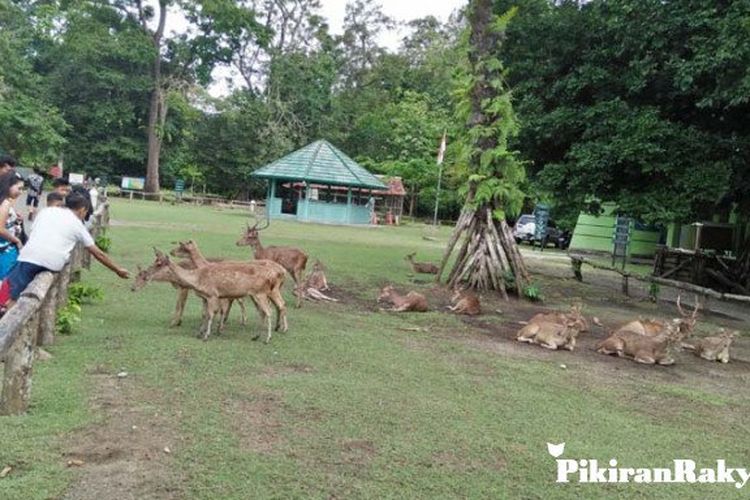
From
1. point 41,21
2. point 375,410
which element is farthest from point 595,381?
point 41,21

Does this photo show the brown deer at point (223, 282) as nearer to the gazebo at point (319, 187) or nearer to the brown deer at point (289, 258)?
the brown deer at point (289, 258)

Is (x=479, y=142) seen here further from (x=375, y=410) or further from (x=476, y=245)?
(x=375, y=410)

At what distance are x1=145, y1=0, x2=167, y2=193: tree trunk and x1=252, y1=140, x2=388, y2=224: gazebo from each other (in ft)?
44.6

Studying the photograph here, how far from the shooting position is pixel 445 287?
1373 cm

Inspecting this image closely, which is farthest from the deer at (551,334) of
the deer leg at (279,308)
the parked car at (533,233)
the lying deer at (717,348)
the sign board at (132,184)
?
the sign board at (132,184)

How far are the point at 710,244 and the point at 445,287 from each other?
14.0 meters

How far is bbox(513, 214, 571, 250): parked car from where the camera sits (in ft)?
115

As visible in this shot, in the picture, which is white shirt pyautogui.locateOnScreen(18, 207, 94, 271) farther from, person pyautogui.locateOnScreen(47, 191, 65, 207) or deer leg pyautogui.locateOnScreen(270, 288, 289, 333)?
deer leg pyautogui.locateOnScreen(270, 288, 289, 333)

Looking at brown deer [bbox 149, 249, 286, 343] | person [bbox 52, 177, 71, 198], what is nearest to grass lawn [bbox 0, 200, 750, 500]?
brown deer [bbox 149, 249, 286, 343]

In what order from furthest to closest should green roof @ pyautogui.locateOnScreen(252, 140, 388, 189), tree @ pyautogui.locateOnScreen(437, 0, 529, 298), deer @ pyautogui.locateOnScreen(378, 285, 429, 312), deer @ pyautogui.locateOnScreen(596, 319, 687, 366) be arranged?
green roof @ pyautogui.locateOnScreen(252, 140, 388, 189) → tree @ pyautogui.locateOnScreen(437, 0, 529, 298) → deer @ pyautogui.locateOnScreen(378, 285, 429, 312) → deer @ pyautogui.locateOnScreen(596, 319, 687, 366)

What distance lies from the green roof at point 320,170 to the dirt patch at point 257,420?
2961 centimetres

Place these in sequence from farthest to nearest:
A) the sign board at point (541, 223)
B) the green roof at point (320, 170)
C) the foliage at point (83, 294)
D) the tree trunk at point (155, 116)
Answer: the tree trunk at point (155, 116), the green roof at point (320, 170), the sign board at point (541, 223), the foliage at point (83, 294)

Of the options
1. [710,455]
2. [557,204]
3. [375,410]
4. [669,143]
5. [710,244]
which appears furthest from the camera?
[710,244]

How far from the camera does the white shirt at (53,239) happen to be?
255 inches
